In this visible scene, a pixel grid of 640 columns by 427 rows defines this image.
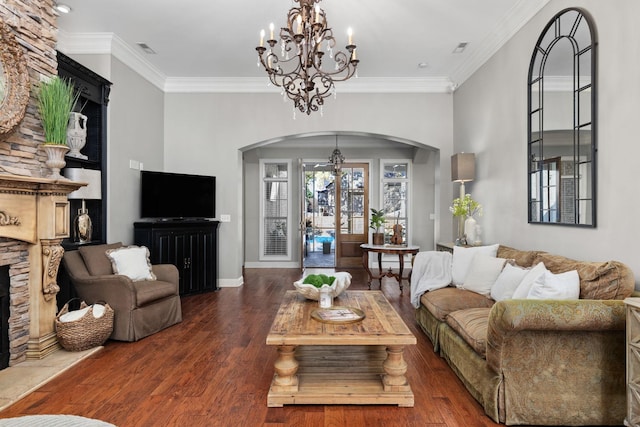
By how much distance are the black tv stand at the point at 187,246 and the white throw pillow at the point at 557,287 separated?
170 inches

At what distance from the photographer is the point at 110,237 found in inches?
178

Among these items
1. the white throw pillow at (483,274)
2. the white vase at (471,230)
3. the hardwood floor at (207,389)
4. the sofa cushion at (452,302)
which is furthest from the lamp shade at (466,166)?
the hardwood floor at (207,389)

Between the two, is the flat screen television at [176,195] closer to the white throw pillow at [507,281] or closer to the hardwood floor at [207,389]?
the hardwood floor at [207,389]

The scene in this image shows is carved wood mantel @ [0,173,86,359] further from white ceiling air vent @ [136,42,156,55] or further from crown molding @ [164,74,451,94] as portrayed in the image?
crown molding @ [164,74,451,94]

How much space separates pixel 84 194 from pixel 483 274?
3870mm

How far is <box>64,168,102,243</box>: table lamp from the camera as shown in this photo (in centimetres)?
372

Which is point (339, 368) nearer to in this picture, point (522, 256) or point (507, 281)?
point (507, 281)

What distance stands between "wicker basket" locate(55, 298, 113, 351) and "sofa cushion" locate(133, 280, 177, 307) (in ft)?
0.91

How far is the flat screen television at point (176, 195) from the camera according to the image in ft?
16.9

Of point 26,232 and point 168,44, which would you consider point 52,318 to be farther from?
point 168,44

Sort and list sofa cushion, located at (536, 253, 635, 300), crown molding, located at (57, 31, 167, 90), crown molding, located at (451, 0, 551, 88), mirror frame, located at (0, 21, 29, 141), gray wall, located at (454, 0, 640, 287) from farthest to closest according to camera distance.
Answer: crown molding, located at (57, 31, 167, 90) → crown molding, located at (451, 0, 551, 88) → mirror frame, located at (0, 21, 29, 141) → gray wall, located at (454, 0, 640, 287) → sofa cushion, located at (536, 253, 635, 300)

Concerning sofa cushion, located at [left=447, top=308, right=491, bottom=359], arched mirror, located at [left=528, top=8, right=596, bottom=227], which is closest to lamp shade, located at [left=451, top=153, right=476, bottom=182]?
arched mirror, located at [left=528, top=8, right=596, bottom=227]

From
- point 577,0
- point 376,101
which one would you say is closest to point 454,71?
point 376,101

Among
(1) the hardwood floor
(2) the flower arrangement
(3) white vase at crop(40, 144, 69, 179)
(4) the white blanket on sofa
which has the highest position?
(3) white vase at crop(40, 144, 69, 179)
